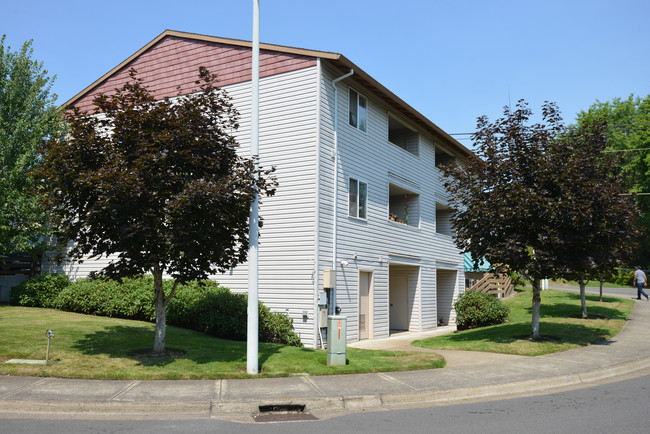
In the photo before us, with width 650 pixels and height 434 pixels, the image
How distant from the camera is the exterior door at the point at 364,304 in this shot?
17578 millimetres

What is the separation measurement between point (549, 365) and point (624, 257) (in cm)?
794

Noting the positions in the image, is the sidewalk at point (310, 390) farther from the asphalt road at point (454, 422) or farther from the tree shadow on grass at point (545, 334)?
the tree shadow on grass at point (545, 334)

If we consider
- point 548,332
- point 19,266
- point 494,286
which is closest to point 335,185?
point 548,332

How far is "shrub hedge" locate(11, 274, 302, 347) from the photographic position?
14.7 metres

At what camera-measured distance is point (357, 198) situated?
57.0 ft

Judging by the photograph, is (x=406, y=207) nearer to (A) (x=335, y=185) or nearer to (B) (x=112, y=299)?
(A) (x=335, y=185)

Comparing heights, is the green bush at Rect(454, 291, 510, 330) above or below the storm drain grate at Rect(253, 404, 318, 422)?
above

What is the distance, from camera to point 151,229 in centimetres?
1005

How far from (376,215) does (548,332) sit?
22.8 ft

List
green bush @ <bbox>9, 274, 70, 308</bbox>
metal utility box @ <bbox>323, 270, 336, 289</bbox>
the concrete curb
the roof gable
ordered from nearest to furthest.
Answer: the concrete curb, metal utility box @ <bbox>323, 270, 336, 289</bbox>, the roof gable, green bush @ <bbox>9, 274, 70, 308</bbox>

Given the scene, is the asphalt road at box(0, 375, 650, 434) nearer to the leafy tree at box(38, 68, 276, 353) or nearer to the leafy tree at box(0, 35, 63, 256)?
the leafy tree at box(38, 68, 276, 353)

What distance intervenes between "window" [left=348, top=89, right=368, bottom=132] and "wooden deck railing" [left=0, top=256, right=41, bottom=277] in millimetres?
14328

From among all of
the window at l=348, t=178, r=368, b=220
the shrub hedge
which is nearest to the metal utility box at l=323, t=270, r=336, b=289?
the shrub hedge

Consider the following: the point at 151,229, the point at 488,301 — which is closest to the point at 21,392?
the point at 151,229
